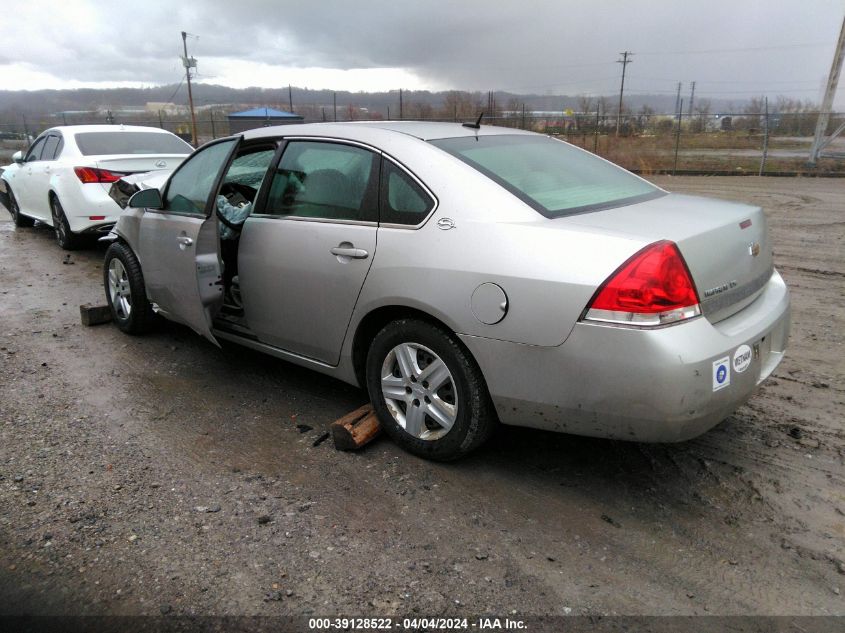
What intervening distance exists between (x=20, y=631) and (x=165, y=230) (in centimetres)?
273

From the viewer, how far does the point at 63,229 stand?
343 inches

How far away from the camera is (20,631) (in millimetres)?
2287

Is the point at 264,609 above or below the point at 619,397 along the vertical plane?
below

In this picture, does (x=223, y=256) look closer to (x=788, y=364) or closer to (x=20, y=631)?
(x=20, y=631)

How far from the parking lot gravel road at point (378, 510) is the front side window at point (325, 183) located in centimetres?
123

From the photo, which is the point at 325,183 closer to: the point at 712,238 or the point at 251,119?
the point at 712,238

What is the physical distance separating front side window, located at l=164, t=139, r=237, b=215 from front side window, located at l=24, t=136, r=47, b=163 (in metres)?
6.09

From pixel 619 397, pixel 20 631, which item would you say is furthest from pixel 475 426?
pixel 20 631

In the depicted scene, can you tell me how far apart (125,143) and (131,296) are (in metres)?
4.23

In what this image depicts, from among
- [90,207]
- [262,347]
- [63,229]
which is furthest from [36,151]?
[262,347]

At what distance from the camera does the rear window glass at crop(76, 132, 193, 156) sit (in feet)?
27.4

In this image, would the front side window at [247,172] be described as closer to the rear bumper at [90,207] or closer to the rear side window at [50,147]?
the rear bumper at [90,207]

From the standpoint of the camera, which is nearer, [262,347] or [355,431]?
[355,431]

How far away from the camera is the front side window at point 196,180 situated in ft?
13.8
